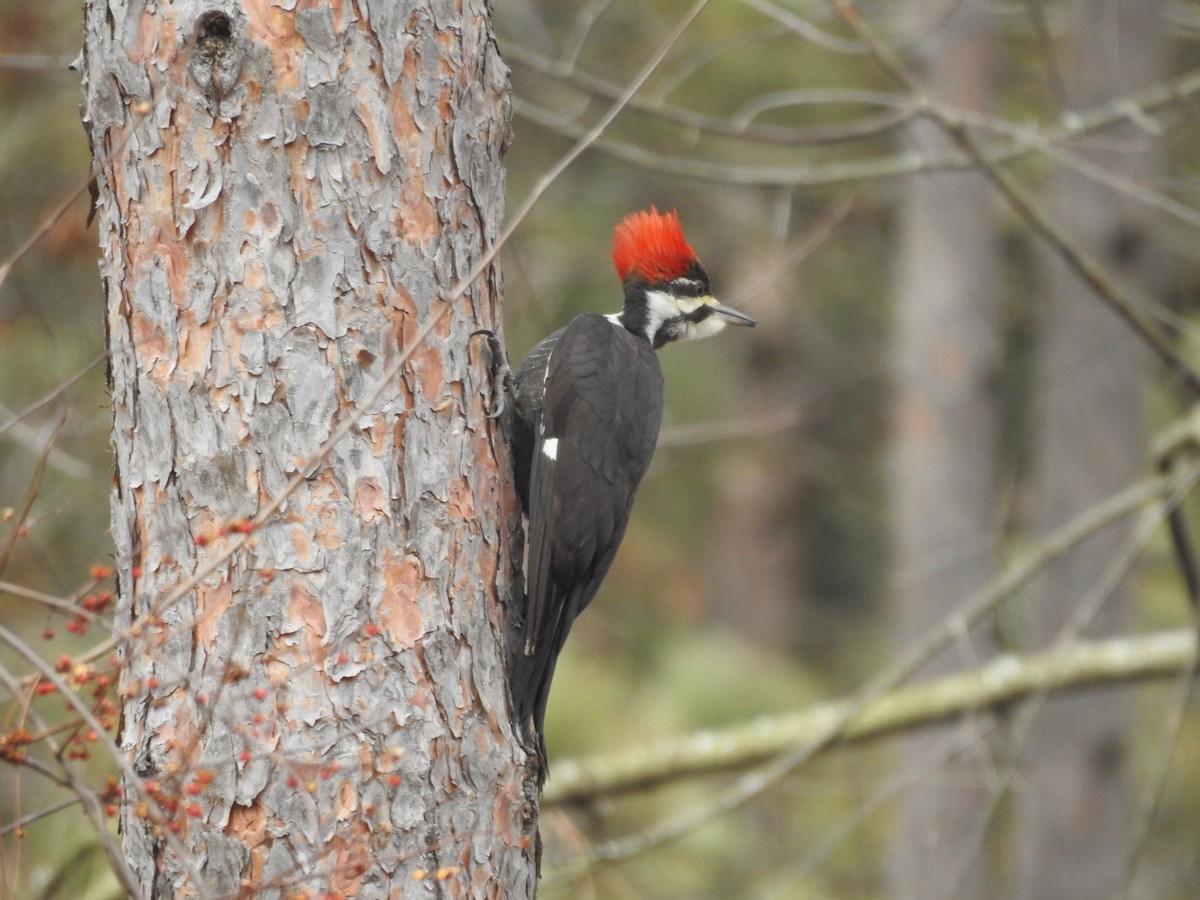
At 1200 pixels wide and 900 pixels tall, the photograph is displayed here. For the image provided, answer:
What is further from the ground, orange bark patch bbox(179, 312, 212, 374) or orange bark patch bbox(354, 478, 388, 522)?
orange bark patch bbox(179, 312, 212, 374)

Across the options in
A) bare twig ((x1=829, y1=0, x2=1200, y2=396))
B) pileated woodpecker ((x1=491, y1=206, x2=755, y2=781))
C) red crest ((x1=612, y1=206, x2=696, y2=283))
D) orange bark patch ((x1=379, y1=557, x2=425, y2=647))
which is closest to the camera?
orange bark patch ((x1=379, y1=557, x2=425, y2=647))

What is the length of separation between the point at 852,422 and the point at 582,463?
356 inches

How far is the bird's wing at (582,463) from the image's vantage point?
8.82ft

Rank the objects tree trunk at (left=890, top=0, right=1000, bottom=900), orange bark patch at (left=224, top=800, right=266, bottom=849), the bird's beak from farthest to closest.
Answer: tree trunk at (left=890, top=0, right=1000, bottom=900), the bird's beak, orange bark patch at (left=224, top=800, right=266, bottom=849)

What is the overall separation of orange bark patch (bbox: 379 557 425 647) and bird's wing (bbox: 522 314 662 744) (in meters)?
0.39

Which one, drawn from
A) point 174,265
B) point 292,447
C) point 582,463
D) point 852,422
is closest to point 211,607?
point 292,447

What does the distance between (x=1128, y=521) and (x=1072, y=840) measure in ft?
4.59

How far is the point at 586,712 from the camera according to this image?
4848 mm

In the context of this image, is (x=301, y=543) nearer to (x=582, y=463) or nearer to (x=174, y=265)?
(x=174, y=265)

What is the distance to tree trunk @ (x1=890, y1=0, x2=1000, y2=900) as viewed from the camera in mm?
7219

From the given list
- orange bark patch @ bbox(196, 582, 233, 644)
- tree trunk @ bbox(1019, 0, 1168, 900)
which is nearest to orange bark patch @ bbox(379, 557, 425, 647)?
orange bark patch @ bbox(196, 582, 233, 644)

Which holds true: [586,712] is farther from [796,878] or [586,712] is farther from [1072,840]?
[1072,840]

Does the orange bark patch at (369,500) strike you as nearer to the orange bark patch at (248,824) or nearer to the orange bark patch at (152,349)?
the orange bark patch at (152,349)

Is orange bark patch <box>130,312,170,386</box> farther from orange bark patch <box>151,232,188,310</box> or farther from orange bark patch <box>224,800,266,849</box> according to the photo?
orange bark patch <box>224,800,266,849</box>
